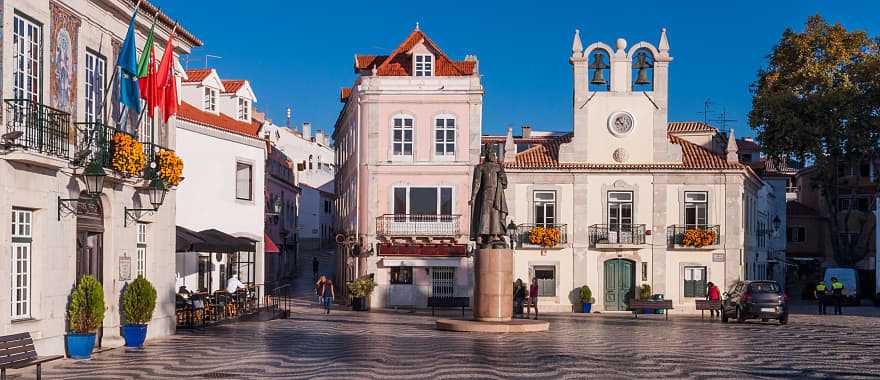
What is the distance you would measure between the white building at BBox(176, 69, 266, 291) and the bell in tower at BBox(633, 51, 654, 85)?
15577 millimetres

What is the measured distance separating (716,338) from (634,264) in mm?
18351

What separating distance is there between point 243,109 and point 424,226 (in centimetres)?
991

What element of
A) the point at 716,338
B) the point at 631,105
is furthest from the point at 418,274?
the point at 716,338

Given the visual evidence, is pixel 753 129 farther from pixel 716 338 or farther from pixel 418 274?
pixel 716 338

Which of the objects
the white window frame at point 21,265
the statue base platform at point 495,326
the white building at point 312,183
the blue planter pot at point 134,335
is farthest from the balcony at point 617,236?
the white building at point 312,183

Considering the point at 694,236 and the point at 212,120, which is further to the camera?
the point at 694,236

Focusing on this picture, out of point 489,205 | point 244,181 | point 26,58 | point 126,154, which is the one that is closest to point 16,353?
point 26,58

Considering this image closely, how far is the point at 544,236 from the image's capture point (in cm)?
4694

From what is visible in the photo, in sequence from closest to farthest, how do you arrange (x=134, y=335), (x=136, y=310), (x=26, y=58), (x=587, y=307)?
(x=26, y=58) → (x=134, y=335) → (x=136, y=310) → (x=587, y=307)

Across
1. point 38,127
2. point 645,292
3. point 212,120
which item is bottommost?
point 645,292

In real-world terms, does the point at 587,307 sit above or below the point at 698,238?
below

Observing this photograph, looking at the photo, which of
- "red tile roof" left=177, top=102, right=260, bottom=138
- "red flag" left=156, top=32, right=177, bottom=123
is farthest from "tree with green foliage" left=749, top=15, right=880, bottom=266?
"red flag" left=156, top=32, right=177, bottom=123

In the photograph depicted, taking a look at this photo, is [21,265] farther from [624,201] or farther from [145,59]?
[624,201]

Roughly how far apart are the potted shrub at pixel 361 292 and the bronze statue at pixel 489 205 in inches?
647
